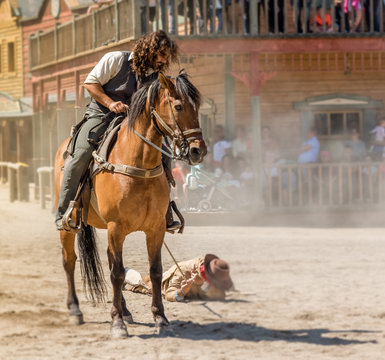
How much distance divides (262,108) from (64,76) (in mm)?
7649

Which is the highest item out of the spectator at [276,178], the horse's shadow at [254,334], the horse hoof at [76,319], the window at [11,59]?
the window at [11,59]

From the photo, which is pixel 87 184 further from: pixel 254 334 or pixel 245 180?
pixel 245 180

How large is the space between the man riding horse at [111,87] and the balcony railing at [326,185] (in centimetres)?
869

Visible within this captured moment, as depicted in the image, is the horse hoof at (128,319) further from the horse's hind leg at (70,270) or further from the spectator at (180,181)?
the spectator at (180,181)

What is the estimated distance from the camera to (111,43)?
18.6 m

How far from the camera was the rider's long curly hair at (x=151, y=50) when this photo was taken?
704cm

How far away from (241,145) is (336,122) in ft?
11.0

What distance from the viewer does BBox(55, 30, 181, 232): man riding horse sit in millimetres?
7117

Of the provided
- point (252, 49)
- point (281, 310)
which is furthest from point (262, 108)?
point (281, 310)

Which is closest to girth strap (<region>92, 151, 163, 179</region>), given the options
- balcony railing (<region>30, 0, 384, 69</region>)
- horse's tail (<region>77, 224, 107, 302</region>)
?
horse's tail (<region>77, 224, 107, 302</region>)

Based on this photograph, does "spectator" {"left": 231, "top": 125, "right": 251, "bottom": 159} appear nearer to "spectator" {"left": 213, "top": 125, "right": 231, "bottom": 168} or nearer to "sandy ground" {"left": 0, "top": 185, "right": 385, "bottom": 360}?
"spectator" {"left": 213, "top": 125, "right": 231, "bottom": 168}

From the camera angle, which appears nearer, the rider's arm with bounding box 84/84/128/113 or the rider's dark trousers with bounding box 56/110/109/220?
the rider's arm with bounding box 84/84/128/113

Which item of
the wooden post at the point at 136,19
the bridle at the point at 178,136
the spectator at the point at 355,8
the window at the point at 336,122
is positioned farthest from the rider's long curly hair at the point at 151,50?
the window at the point at 336,122

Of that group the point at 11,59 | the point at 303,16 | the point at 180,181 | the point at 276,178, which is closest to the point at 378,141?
the point at 276,178
